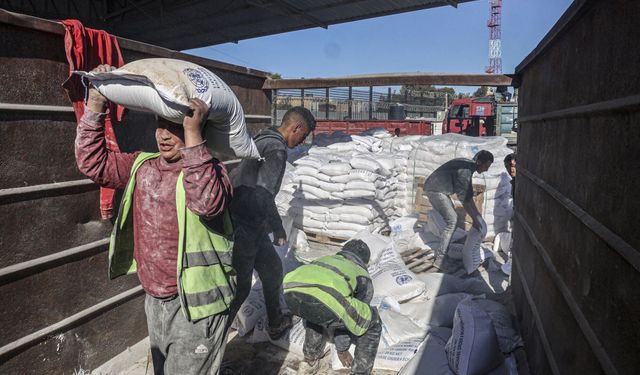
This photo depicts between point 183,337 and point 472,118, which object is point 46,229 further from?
point 472,118

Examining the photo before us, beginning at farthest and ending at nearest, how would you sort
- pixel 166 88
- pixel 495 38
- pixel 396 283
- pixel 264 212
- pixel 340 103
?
pixel 495 38, pixel 340 103, pixel 396 283, pixel 264 212, pixel 166 88

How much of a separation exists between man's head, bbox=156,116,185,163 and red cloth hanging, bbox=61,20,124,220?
38.9 inches

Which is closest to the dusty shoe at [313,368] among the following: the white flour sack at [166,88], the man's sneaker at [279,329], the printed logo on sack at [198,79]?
the man's sneaker at [279,329]

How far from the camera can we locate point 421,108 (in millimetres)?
24516

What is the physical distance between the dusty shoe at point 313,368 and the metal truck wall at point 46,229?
131 cm

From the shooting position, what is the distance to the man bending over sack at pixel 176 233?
5.37 ft

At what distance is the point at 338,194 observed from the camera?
6.03 metres

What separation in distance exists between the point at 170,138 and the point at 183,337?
32.9 inches

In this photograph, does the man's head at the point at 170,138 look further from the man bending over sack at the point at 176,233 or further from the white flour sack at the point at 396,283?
the white flour sack at the point at 396,283

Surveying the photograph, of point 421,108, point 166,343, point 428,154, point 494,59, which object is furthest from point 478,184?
point 494,59

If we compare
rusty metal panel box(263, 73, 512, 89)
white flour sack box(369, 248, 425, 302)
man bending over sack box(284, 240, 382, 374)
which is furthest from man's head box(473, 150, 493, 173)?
man bending over sack box(284, 240, 382, 374)

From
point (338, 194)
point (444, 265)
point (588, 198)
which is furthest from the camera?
point (338, 194)

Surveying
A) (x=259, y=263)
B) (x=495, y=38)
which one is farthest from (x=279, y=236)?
(x=495, y=38)

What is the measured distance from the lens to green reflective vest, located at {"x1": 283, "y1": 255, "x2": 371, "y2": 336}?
2.63 m
